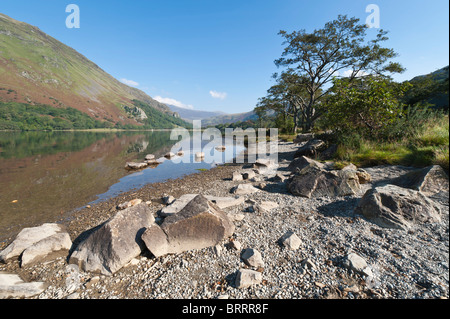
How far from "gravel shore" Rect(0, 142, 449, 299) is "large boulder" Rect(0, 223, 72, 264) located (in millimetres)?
289

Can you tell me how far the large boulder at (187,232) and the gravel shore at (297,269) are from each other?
22 centimetres

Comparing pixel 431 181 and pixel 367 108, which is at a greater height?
pixel 367 108

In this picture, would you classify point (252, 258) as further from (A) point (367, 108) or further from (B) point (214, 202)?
(A) point (367, 108)

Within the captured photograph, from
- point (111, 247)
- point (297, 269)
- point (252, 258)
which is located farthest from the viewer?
point (111, 247)

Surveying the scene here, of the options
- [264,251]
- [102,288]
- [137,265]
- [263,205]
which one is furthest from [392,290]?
[102,288]

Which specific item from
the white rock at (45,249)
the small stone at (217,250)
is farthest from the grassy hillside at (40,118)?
the small stone at (217,250)

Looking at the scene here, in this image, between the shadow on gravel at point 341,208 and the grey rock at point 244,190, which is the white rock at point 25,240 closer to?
the grey rock at point 244,190

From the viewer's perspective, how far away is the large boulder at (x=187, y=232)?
14.7 ft

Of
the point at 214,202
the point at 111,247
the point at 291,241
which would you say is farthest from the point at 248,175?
the point at 111,247

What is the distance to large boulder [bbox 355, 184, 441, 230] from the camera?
4.47m

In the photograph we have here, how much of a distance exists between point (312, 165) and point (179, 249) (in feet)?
21.6

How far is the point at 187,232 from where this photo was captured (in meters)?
4.65

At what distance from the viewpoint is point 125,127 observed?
16800 cm

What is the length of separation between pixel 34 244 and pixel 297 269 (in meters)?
6.87
